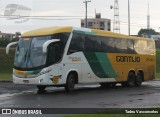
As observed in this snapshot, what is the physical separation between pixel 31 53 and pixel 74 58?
2479 millimetres

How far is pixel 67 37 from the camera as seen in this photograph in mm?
22719

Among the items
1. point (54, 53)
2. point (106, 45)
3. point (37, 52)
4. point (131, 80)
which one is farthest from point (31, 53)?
point (131, 80)

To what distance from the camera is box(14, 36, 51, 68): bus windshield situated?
71.1 feet

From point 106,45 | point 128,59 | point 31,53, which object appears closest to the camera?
point 31,53

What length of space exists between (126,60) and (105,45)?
265 centimetres

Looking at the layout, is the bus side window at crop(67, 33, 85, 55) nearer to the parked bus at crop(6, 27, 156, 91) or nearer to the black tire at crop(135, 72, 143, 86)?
the parked bus at crop(6, 27, 156, 91)

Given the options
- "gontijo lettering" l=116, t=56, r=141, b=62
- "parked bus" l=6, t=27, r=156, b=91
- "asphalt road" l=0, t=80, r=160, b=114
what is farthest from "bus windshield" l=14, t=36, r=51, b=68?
"gontijo lettering" l=116, t=56, r=141, b=62

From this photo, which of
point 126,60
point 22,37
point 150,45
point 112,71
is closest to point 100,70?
point 112,71

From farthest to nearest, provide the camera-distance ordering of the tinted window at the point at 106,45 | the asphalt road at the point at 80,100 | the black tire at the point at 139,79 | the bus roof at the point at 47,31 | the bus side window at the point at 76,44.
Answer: the black tire at the point at 139,79, the tinted window at the point at 106,45, the bus side window at the point at 76,44, the bus roof at the point at 47,31, the asphalt road at the point at 80,100

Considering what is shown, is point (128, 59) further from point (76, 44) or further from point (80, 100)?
point (80, 100)

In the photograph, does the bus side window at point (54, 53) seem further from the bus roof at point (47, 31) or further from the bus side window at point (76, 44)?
the bus side window at point (76, 44)

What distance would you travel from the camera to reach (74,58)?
23.2 m

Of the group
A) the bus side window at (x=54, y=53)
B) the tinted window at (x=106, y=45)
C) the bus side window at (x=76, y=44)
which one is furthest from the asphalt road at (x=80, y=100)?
the tinted window at (x=106, y=45)

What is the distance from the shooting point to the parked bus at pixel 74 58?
71.1 ft
